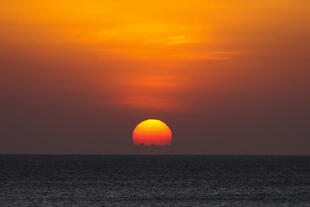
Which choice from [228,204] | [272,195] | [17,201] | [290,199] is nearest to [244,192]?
[272,195]

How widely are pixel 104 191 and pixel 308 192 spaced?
96.4 feet

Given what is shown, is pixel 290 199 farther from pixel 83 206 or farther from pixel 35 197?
pixel 35 197

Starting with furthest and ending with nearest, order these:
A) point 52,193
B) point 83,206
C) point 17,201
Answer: point 52,193
point 17,201
point 83,206

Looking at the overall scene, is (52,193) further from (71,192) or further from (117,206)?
(117,206)

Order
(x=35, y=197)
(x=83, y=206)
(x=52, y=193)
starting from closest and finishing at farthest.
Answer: (x=83, y=206) → (x=35, y=197) → (x=52, y=193)

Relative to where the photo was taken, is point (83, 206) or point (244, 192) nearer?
point (83, 206)

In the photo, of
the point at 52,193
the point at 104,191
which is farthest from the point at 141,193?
the point at 52,193

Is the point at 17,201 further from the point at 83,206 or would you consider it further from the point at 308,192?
the point at 308,192

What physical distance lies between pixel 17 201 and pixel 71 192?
15289mm

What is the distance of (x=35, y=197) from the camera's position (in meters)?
78.2

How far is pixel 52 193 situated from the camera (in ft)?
280

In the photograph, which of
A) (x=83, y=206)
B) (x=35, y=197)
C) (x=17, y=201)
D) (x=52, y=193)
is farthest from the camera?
(x=52, y=193)

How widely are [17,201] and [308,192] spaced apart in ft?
137

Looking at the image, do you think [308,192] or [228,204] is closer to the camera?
[228,204]
